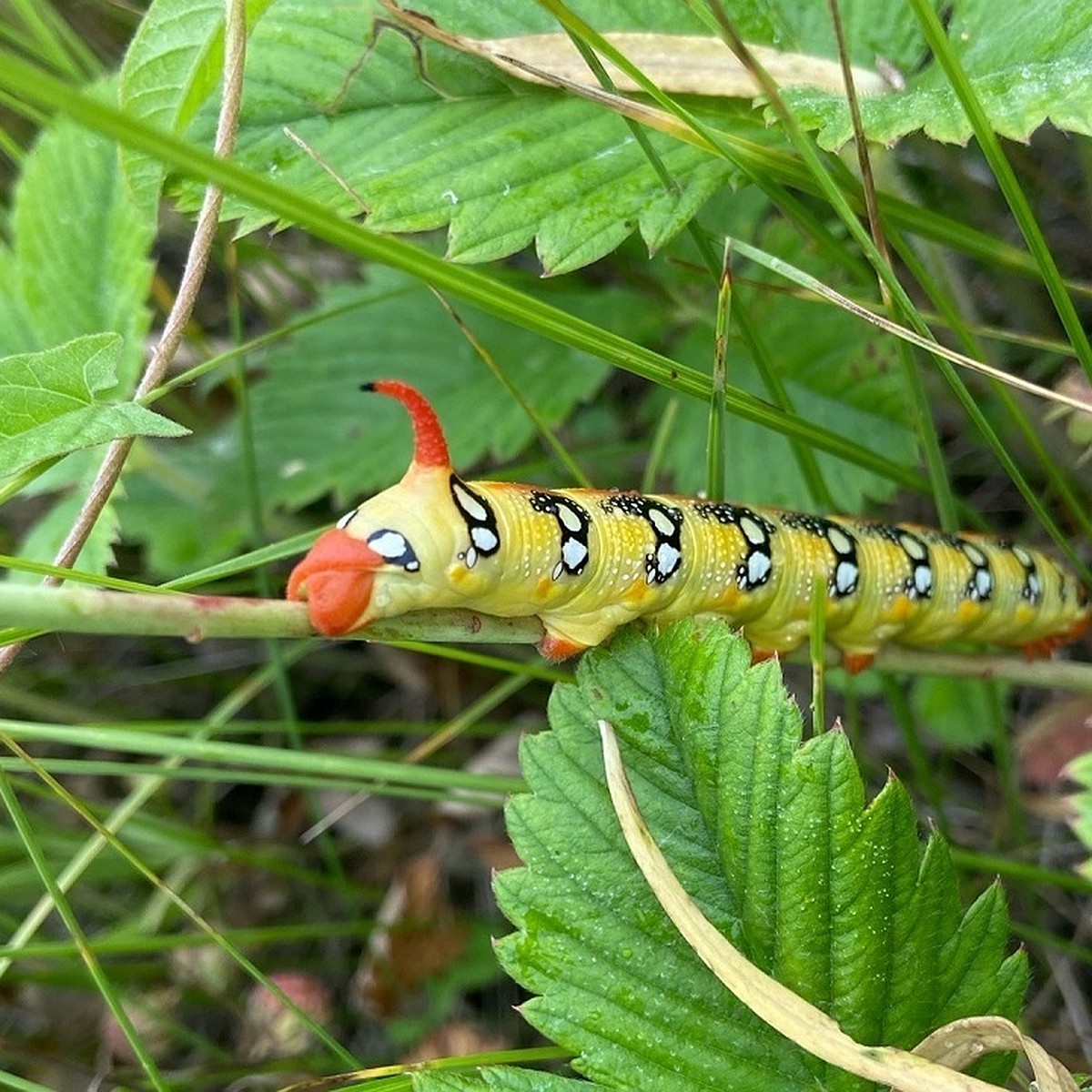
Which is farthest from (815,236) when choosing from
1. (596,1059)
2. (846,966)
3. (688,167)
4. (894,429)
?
(596,1059)

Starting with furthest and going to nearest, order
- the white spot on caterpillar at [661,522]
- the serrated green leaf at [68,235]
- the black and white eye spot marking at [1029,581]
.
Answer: the serrated green leaf at [68,235] < the black and white eye spot marking at [1029,581] < the white spot on caterpillar at [661,522]

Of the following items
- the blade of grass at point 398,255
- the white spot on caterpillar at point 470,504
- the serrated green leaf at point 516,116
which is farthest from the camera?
the serrated green leaf at point 516,116

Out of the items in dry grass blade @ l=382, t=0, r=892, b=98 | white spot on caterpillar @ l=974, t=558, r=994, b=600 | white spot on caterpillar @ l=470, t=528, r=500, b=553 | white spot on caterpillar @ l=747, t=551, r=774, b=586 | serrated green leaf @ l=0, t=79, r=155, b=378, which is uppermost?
dry grass blade @ l=382, t=0, r=892, b=98

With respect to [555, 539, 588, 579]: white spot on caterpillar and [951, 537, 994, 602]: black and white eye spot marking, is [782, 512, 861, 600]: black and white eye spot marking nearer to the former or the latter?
[951, 537, 994, 602]: black and white eye spot marking

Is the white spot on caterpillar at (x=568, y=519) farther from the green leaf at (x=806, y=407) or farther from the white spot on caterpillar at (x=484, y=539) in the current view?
the green leaf at (x=806, y=407)

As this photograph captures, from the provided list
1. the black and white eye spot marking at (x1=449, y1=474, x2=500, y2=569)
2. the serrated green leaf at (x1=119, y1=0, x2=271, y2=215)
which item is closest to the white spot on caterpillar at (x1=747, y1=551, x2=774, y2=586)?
the black and white eye spot marking at (x1=449, y1=474, x2=500, y2=569)

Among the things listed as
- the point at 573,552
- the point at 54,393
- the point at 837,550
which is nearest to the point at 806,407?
the point at 837,550

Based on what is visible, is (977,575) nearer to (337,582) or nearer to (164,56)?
(337,582)

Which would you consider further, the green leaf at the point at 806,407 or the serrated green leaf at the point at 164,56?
the green leaf at the point at 806,407

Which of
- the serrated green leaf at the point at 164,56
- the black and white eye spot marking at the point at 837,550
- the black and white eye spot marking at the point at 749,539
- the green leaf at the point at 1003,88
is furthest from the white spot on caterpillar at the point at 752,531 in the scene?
the serrated green leaf at the point at 164,56
